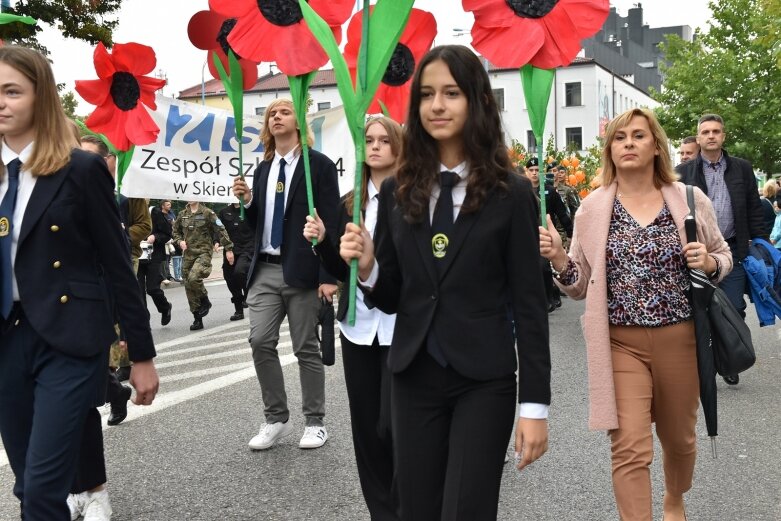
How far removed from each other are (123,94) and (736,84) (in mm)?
36395

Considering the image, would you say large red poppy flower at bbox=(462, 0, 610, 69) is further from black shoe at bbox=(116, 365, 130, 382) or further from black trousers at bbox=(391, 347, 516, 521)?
black shoe at bbox=(116, 365, 130, 382)

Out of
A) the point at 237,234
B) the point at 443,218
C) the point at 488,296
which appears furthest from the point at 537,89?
the point at 237,234

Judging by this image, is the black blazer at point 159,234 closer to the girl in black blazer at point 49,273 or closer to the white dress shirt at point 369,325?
the white dress shirt at point 369,325

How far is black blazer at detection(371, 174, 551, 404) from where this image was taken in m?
2.69

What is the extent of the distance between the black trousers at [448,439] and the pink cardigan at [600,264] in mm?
1187

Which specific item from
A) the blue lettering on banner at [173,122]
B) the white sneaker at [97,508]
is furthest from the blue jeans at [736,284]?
the blue lettering on banner at [173,122]

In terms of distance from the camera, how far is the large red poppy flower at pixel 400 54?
175 inches

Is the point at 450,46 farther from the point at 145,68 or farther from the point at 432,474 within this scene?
the point at 145,68

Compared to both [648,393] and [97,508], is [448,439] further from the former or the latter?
[97,508]

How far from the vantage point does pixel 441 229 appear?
9.07 ft

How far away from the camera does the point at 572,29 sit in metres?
3.52

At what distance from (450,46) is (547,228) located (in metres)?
0.95

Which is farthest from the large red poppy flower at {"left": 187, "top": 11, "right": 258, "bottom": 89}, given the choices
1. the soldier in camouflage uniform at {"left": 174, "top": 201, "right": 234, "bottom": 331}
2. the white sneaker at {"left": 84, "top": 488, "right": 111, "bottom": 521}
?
the soldier in camouflage uniform at {"left": 174, "top": 201, "right": 234, "bottom": 331}

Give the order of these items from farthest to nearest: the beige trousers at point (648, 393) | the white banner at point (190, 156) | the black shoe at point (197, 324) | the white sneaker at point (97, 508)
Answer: the black shoe at point (197, 324), the white banner at point (190, 156), the white sneaker at point (97, 508), the beige trousers at point (648, 393)
